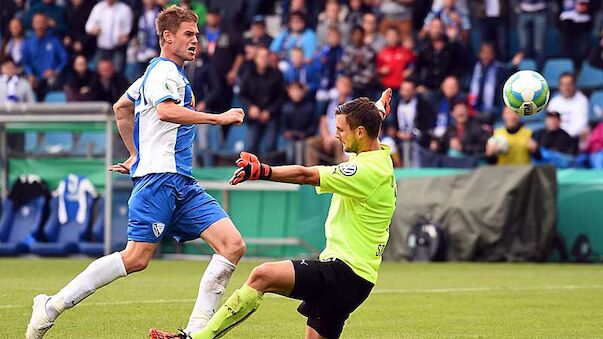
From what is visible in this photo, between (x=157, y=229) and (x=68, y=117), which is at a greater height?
(x=157, y=229)

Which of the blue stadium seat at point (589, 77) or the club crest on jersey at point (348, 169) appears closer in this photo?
the club crest on jersey at point (348, 169)

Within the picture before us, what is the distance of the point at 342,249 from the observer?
7086 millimetres

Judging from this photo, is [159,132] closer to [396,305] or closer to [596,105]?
[396,305]

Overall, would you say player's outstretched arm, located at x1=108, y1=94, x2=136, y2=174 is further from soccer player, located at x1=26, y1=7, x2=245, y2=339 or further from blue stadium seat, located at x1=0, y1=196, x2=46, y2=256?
blue stadium seat, located at x1=0, y1=196, x2=46, y2=256

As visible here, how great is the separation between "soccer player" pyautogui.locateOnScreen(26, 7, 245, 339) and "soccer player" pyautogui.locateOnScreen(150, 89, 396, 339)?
835mm

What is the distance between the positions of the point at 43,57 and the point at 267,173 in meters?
18.0

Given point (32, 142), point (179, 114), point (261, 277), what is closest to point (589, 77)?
point (32, 142)

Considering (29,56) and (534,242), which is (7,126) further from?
(534,242)

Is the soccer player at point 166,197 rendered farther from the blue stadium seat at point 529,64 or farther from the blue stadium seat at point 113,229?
the blue stadium seat at point 529,64

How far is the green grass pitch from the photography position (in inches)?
368

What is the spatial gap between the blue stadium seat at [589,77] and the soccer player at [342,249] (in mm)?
14440

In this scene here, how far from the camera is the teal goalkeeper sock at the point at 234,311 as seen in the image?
688 centimetres

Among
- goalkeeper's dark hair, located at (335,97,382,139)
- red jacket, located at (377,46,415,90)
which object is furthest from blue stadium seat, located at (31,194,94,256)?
goalkeeper's dark hair, located at (335,97,382,139)

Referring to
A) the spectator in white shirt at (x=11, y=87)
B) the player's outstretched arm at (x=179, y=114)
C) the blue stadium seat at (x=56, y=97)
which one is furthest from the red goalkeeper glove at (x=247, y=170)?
the blue stadium seat at (x=56, y=97)
